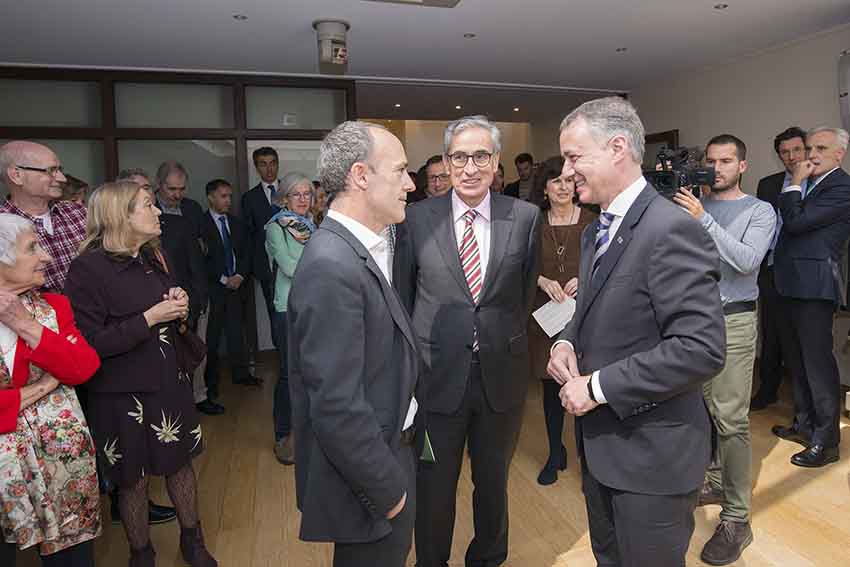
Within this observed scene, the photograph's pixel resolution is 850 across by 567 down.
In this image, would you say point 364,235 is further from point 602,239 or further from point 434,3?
point 434,3

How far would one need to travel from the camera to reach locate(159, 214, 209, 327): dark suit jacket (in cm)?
384

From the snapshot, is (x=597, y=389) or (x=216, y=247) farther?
(x=216, y=247)

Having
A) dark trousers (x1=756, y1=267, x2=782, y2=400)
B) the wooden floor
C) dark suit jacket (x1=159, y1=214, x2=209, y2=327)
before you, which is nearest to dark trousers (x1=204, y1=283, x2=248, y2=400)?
dark suit jacket (x1=159, y1=214, x2=209, y2=327)

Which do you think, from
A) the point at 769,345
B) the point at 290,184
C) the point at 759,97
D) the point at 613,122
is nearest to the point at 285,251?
the point at 290,184

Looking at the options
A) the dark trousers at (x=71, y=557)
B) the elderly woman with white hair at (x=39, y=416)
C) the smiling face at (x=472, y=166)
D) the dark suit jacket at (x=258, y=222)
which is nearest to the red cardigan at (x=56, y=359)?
the elderly woman with white hair at (x=39, y=416)

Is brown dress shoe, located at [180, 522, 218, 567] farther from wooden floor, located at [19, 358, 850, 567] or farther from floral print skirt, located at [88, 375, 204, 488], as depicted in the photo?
floral print skirt, located at [88, 375, 204, 488]

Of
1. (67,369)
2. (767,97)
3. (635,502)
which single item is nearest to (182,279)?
(67,369)

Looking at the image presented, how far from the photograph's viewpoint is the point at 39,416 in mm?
1922

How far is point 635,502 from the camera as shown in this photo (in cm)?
145

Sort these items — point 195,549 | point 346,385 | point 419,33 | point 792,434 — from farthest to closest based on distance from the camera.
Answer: point 419,33, point 792,434, point 195,549, point 346,385

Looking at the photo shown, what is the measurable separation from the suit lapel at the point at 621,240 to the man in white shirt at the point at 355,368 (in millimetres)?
495

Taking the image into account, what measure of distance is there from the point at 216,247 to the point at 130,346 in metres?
2.98

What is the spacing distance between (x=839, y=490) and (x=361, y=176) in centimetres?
306

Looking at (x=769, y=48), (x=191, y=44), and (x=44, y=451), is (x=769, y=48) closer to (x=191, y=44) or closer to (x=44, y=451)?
(x=191, y=44)
